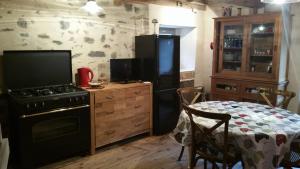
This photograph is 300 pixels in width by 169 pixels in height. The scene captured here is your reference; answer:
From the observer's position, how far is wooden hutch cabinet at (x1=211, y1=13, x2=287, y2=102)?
155 inches

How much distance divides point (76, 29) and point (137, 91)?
3.85ft

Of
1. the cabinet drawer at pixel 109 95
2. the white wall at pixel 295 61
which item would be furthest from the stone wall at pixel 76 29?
the white wall at pixel 295 61

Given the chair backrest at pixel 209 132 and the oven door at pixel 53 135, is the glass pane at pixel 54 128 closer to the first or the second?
the oven door at pixel 53 135

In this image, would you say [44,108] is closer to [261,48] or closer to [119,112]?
[119,112]

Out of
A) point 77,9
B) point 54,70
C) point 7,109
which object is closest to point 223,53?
point 77,9

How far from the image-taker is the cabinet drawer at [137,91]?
11.8 feet

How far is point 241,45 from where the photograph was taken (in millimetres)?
4367

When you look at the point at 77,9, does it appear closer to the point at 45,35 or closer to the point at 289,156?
the point at 45,35

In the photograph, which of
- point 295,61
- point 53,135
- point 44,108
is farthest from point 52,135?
point 295,61

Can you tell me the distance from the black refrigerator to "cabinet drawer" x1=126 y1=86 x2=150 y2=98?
146 mm

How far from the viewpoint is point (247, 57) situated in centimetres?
426

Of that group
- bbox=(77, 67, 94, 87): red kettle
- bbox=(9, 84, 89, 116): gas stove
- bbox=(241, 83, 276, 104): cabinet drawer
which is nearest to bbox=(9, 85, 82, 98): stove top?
bbox=(9, 84, 89, 116): gas stove

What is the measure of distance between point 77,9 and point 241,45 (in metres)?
2.65

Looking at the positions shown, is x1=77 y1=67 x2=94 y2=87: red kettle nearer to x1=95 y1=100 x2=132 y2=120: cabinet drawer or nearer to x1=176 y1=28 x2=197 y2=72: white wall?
x1=95 y1=100 x2=132 y2=120: cabinet drawer
